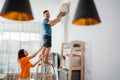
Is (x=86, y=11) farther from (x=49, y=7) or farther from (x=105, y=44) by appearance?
(x=49, y=7)

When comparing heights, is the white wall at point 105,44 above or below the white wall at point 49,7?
below

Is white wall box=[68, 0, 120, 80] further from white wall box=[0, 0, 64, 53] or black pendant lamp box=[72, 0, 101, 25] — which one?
white wall box=[0, 0, 64, 53]

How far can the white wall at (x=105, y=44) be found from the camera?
352cm

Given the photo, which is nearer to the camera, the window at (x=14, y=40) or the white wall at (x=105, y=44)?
the white wall at (x=105, y=44)

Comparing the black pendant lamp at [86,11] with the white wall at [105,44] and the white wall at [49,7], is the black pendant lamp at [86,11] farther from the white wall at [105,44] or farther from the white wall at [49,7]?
the white wall at [49,7]

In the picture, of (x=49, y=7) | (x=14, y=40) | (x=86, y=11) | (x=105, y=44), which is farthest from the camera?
(x=14, y=40)

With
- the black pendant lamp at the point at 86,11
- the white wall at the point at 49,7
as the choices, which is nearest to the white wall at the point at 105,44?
the black pendant lamp at the point at 86,11

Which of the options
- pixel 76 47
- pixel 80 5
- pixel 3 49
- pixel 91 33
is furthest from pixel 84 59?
pixel 3 49

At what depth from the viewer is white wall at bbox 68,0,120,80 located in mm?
3523

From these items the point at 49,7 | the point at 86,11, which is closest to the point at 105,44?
the point at 86,11

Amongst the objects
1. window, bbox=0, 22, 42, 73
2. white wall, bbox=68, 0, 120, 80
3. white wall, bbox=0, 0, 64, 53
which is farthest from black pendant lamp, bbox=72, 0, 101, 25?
window, bbox=0, 22, 42, 73

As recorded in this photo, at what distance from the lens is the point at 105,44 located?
3.71m

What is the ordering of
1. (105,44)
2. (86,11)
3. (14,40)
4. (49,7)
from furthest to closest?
(14,40), (49,7), (105,44), (86,11)

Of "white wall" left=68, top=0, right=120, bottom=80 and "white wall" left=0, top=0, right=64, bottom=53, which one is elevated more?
"white wall" left=0, top=0, right=64, bottom=53
